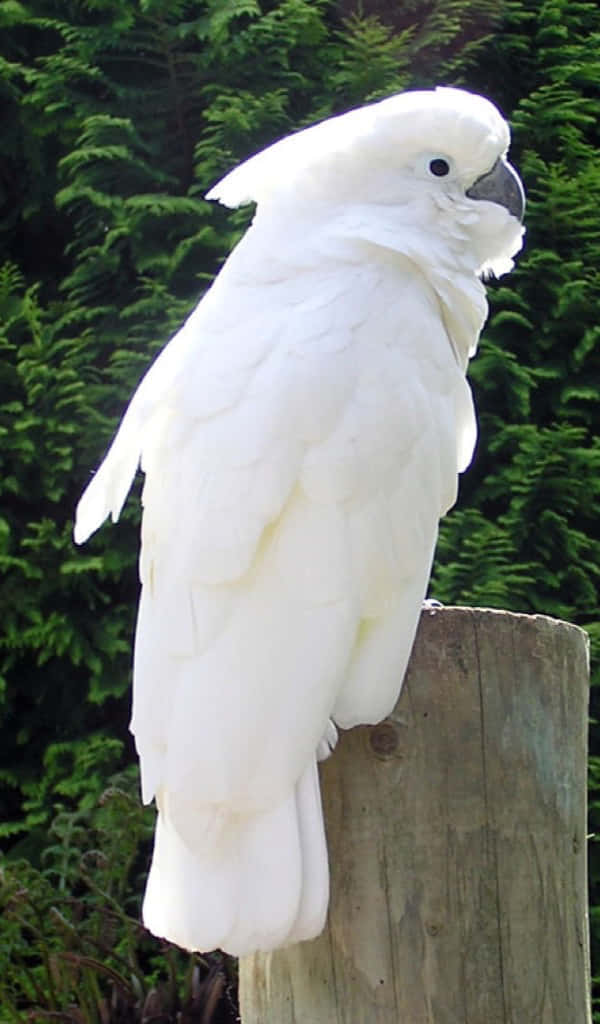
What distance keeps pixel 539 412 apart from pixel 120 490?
1.94 meters

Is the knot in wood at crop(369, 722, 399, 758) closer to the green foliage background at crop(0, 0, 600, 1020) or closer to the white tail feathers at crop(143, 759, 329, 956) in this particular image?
the white tail feathers at crop(143, 759, 329, 956)

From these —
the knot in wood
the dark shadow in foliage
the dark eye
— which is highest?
the dark eye

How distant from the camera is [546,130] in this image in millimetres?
3891

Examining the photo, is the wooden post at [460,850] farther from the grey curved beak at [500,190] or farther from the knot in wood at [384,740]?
the grey curved beak at [500,190]

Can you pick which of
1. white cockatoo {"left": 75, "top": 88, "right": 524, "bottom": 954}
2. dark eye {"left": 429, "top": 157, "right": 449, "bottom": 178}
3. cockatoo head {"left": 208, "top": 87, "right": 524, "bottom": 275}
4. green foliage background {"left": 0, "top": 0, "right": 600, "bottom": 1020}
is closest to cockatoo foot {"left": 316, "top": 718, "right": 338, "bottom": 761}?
white cockatoo {"left": 75, "top": 88, "right": 524, "bottom": 954}

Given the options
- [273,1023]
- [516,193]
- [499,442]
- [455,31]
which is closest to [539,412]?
[499,442]

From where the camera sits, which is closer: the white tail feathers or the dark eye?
the white tail feathers

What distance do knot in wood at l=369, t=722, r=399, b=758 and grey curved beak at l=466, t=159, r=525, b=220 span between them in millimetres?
1039

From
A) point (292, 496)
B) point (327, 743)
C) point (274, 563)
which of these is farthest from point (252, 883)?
point (292, 496)

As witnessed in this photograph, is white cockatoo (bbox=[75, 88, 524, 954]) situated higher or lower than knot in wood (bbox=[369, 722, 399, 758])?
higher

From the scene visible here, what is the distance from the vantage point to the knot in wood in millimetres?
1900

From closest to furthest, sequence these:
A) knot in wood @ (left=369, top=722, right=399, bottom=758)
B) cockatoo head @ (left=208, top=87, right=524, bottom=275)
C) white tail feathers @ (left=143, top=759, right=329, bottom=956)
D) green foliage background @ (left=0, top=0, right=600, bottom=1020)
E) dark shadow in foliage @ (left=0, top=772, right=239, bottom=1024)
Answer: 1. white tail feathers @ (left=143, top=759, right=329, bottom=956)
2. knot in wood @ (left=369, top=722, right=399, bottom=758)
3. cockatoo head @ (left=208, top=87, right=524, bottom=275)
4. dark shadow in foliage @ (left=0, top=772, right=239, bottom=1024)
5. green foliage background @ (left=0, top=0, right=600, bottom=1020)

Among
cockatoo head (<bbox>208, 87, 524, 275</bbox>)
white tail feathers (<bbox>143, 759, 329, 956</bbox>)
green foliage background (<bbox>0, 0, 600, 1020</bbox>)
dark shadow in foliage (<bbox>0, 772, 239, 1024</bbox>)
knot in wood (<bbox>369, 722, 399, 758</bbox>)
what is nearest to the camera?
white tail feathers (<bbox>143, 759, 329, 956</bbox>)

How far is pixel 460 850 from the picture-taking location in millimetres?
1857
